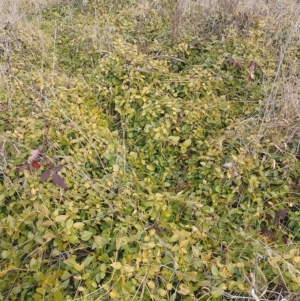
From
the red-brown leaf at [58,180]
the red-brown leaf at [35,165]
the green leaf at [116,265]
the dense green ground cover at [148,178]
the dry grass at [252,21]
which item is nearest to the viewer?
the green leaf at [116,265]

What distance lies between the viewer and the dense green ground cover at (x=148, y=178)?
1733mm

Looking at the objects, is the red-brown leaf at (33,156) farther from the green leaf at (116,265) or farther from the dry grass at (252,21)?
the dry grass at (252,21)

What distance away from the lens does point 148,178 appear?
2.31m

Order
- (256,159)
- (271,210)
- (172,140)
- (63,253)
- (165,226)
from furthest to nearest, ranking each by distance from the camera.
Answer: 1. (172,140)
2. (256,159)
3. (271,210)
4. (165,226)
5. (63,253)

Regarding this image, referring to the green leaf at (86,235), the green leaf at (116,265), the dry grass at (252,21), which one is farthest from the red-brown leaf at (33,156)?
the dry grass at (252,21)

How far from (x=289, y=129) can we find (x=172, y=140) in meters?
0.83

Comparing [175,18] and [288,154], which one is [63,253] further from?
[175,18]

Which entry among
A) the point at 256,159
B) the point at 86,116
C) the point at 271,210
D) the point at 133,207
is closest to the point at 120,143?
the point at 86,116

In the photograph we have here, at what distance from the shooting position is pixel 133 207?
200 cm

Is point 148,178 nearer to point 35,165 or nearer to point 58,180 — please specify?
point 58,180

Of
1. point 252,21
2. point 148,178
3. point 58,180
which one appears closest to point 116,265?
point 58,180

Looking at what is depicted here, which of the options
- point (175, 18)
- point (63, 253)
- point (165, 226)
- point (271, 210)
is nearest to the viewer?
point (63, 253)

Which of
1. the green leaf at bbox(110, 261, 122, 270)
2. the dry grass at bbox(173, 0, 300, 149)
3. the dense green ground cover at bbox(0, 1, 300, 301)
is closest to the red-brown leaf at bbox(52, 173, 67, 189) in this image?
the dense green ground cover at bbox(0, 1, 300, 301)

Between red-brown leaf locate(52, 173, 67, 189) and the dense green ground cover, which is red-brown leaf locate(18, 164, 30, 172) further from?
red-brown leaf locate(52, 173, 67, 189)
